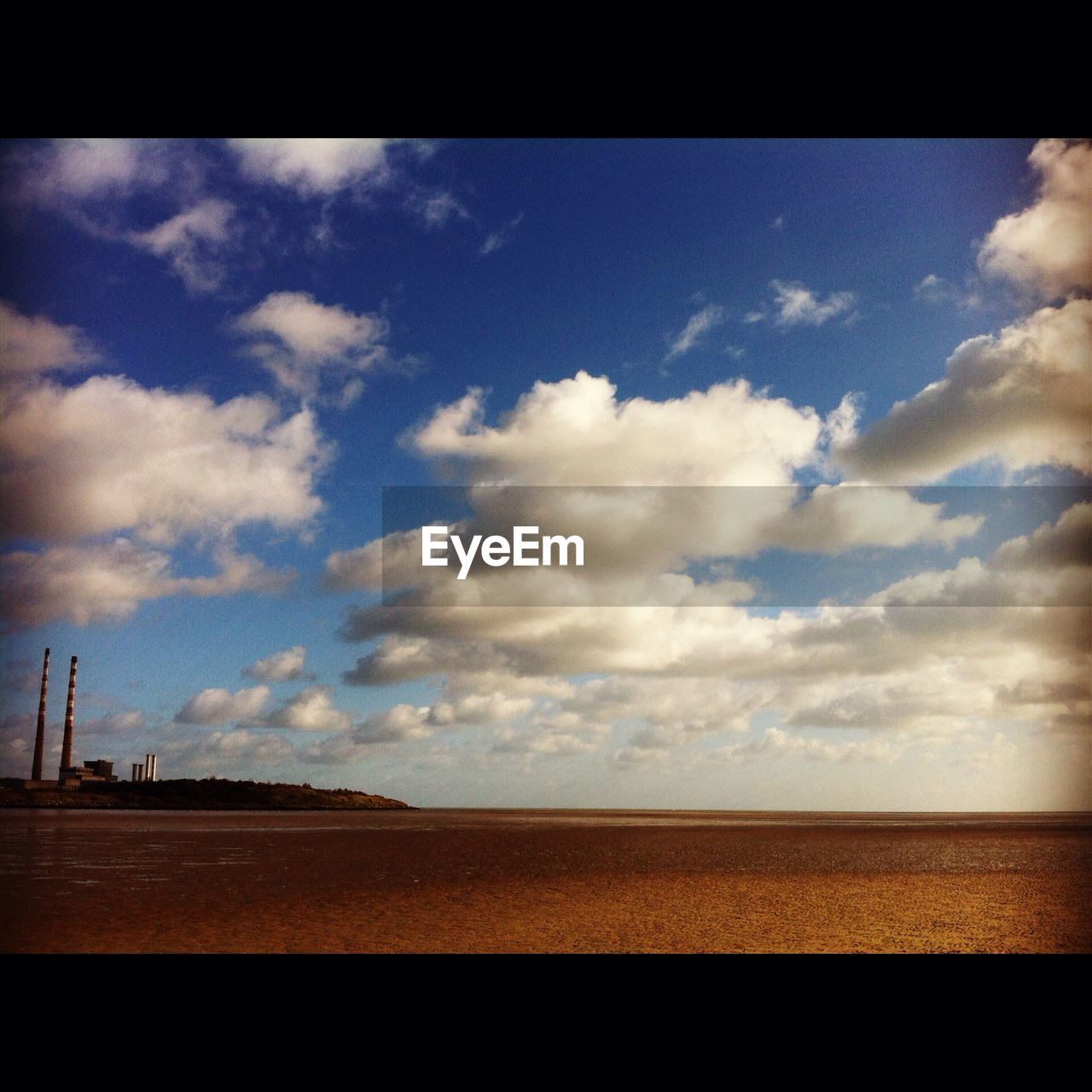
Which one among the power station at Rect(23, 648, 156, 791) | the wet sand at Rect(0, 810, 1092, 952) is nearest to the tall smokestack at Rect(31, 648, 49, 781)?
the power station at Rect(23, 648, 156, 791)

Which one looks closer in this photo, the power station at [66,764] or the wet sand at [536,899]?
the wet sand at [536,899]

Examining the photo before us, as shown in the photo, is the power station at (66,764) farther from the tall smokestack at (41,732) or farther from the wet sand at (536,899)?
the wet sand at (536,899)

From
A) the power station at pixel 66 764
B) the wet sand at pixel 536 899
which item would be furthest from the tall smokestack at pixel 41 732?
the wet sand at pixel 536 899

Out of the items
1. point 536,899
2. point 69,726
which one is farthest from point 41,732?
Answer: point 536,899

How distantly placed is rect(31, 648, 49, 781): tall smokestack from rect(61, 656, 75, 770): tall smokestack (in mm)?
1485

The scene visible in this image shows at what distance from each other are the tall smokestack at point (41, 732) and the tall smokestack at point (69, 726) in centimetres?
149

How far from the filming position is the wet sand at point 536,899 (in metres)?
10.1

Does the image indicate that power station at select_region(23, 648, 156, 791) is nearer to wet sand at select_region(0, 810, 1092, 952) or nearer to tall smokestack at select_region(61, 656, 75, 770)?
tall smokestack at select_region(61, 656, 75, 770)
